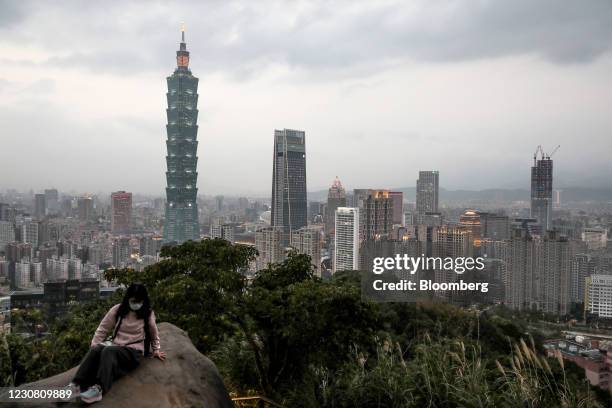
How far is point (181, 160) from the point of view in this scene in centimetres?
8862

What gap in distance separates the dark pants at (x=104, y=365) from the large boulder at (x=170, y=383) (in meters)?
0.05

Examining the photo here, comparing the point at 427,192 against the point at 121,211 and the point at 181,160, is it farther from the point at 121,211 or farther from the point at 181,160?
the point at 181,160

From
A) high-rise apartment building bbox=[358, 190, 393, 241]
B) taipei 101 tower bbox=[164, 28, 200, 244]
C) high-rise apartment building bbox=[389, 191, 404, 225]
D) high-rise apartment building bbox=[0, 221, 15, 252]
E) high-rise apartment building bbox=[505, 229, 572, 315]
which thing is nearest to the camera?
high-rise apartment building bbox=[505, 229, 572, 315]

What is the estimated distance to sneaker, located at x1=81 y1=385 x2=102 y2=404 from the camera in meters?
2.40

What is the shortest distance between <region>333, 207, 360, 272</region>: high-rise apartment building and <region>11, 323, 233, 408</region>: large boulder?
28.6m

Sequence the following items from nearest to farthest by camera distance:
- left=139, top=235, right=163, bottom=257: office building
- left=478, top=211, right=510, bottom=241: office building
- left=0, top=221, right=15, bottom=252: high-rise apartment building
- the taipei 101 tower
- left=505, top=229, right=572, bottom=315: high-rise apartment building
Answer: left=505, top=229, right=572, bottom=315: high-rise apartment building, left=478, top=211, right=510, bottom=241: office building, left=0, top=221, right=15, bottom=252: high-rise apartment building, left=139, top=235, right=163, bottom=257: office building, the taipei 101 tower

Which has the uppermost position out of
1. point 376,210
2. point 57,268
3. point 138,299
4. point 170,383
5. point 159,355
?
point 138,299

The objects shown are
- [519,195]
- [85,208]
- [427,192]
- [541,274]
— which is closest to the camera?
[541,274]

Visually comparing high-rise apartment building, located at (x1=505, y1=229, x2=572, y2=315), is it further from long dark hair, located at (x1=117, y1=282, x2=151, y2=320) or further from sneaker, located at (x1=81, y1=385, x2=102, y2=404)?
sneaker, located at (x1=81, y1=385, x2=102, y2=404)

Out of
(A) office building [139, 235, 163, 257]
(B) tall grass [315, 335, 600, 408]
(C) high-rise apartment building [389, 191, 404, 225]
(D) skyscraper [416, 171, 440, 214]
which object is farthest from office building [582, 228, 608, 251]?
(A) office building [139, 235, 163, 257]

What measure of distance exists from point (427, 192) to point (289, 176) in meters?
44.3

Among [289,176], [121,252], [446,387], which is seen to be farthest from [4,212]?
[446,387]

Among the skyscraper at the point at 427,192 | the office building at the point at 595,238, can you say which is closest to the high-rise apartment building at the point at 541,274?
the office building at the point at 595,238


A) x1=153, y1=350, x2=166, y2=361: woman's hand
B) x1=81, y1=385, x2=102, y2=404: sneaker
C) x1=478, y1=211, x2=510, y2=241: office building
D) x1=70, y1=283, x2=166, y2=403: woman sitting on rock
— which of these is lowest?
x1=478, y1=211, x2=510, y2=241: office building
